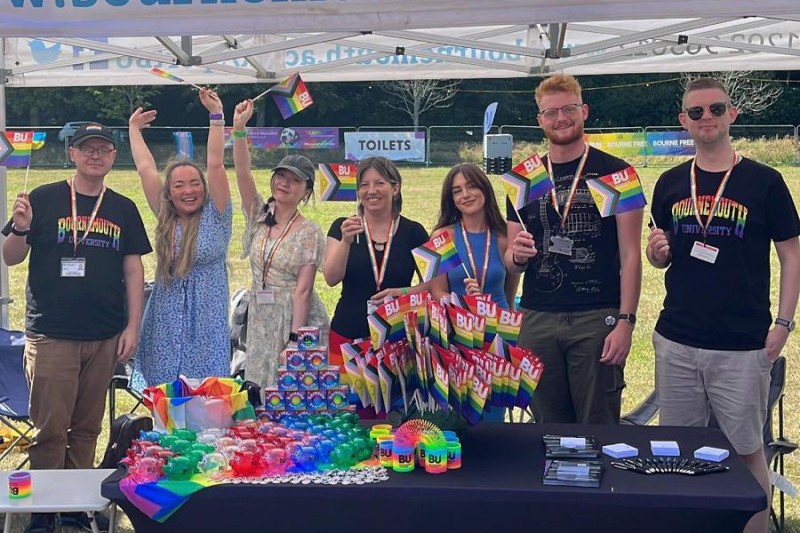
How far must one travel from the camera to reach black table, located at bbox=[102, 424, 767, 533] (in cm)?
249

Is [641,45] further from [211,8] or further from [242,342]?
[211,8]

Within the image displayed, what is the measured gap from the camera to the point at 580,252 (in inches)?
139

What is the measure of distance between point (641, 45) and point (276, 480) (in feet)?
12.1

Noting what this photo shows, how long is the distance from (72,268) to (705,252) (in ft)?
8.08

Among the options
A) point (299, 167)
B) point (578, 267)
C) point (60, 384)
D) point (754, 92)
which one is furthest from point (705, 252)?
point (754, 92)

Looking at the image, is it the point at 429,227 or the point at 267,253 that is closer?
the point at 267,253

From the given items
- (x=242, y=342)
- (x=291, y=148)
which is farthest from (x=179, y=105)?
(x=242, y=342)

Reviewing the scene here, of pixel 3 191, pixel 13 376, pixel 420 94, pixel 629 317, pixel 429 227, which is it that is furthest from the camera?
pixel 420 94

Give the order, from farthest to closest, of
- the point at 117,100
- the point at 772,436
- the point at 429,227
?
the point at 117,100
the point at 429,227
the point at 772,436

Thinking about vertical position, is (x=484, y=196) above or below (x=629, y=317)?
above

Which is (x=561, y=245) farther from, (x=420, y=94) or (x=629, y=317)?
(x=420, y=94)

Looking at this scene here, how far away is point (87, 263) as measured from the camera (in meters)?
3.85

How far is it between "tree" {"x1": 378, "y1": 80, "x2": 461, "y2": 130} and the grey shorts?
27499mm

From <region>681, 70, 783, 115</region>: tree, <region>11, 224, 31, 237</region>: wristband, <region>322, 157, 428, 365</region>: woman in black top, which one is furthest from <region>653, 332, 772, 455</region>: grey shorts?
<region>681, 70, 783, 115</region>: tree
